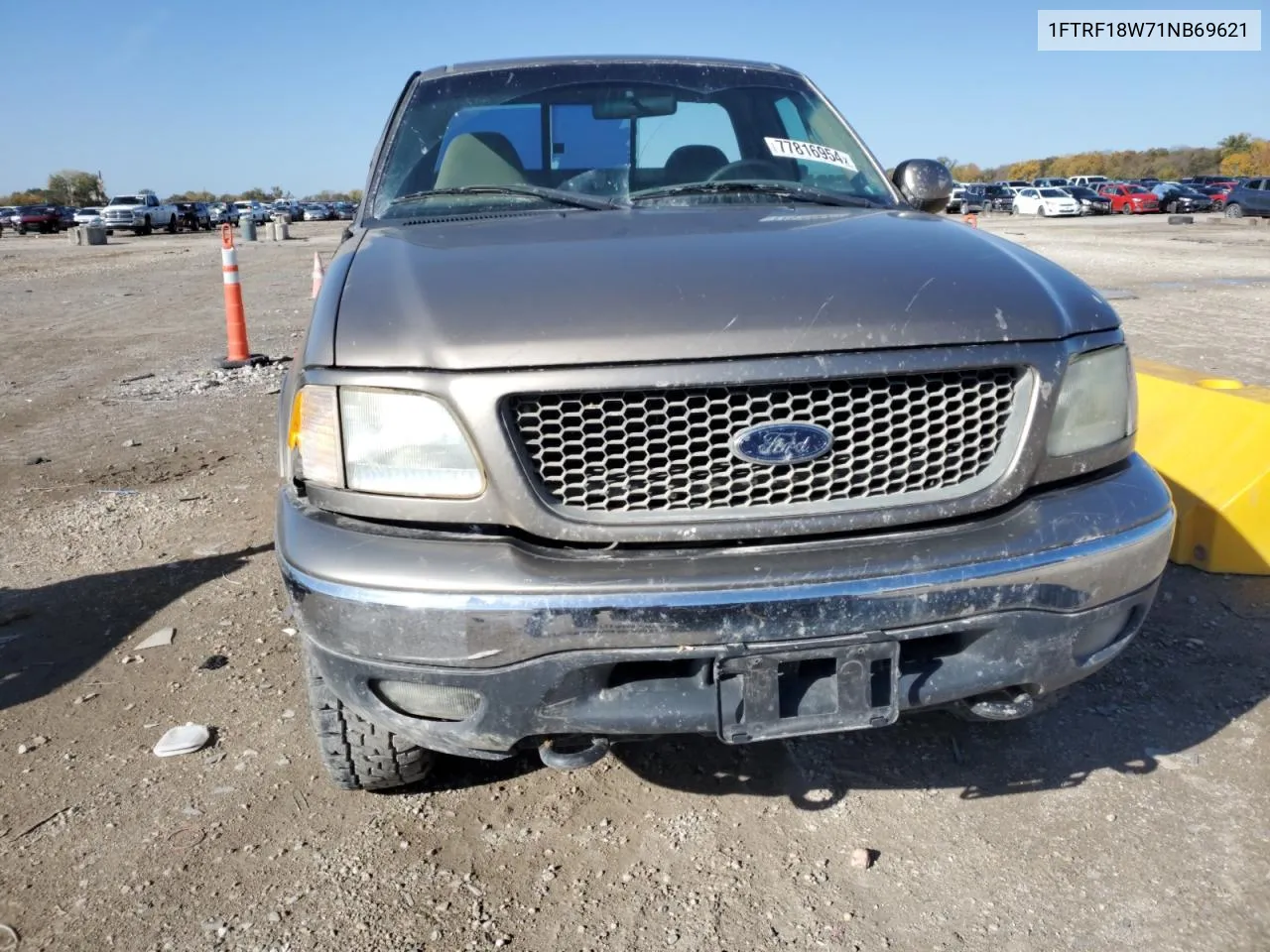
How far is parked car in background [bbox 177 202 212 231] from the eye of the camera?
4953 centimetres

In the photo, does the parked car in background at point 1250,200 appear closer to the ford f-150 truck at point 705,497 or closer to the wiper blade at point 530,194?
the wiper blade at point 530,194

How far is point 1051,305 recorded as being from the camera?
218 centimetres

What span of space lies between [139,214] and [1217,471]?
159 ft

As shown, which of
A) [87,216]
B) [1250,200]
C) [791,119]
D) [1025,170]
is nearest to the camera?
[791,119]

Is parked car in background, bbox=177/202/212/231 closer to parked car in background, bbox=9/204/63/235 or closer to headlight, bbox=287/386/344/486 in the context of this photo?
parked car in background, bbox=9/204/63/235

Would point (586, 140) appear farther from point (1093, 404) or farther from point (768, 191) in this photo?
point (1093, 404)

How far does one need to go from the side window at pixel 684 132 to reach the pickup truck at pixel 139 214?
45510mm

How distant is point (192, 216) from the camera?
50.8 meters

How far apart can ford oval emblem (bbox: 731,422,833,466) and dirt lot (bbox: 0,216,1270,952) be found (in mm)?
964

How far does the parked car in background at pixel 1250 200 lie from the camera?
36.6 meters

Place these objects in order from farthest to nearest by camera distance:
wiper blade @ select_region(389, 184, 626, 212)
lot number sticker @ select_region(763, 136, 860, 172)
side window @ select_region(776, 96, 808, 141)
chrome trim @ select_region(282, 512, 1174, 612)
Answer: side window @ select_region(776, 96, 808, 141)
lot number sticker @ select_region(763, 136, 860, 172)
wiper blade @ select_region(389, 184, 626, 212)
chrome trim @ select_region(282, 512, 1174, 612)

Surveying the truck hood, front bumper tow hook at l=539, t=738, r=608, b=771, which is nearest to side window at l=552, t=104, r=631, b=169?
the truck hood

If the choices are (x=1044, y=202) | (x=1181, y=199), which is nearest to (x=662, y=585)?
(x=1044, y=202)

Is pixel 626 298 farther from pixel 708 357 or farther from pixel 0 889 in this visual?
pixel 0 889
